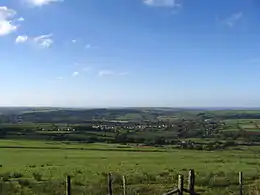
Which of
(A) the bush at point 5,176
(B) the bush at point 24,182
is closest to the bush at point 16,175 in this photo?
(A) the bush at point 5,176

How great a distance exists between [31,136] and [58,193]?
7330cm

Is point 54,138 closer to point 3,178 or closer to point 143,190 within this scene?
point 3,178

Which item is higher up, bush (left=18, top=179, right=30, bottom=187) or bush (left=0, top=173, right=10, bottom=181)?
bush (left=18, top=179, right=30, bottom=187)

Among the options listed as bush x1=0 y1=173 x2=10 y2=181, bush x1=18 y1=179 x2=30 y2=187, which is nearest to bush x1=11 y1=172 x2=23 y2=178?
bush x1=0 y1=173 x2=10 y2=181

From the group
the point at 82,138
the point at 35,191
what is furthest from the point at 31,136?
the point at 35,191

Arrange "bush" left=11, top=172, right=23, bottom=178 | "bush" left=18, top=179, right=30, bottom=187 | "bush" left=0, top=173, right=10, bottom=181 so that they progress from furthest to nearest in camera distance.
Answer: "bush" left=11, top=172, right=23, bottom=178 → "bush" left=0, top=173, right=10, bottom=181 → "bush" left=18, top=179, right=30, bottom=187

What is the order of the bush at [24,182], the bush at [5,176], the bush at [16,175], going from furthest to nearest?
the bush at [16,175] → the bush at [5,176] → the bush at [24,182]

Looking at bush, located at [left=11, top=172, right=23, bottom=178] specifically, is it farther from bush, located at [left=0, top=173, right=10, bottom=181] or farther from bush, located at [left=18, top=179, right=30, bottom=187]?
bush, located at [left=18, top=179, right=30, bottom=187]

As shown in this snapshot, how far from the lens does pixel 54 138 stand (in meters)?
96.2

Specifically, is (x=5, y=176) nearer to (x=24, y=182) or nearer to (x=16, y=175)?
(x=16, y=175)

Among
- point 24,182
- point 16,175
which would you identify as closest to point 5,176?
point 16,175

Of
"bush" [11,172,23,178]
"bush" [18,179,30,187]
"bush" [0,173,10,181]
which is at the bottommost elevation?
"bush" [11,172,23,178]

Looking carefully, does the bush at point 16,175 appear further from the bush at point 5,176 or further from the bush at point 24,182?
the bush at point 24,182

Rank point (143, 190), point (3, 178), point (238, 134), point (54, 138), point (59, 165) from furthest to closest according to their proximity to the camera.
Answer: point (238, 134) < point (54, 138) < point (59, 165) < point (3, 178) < point (143, 190)
